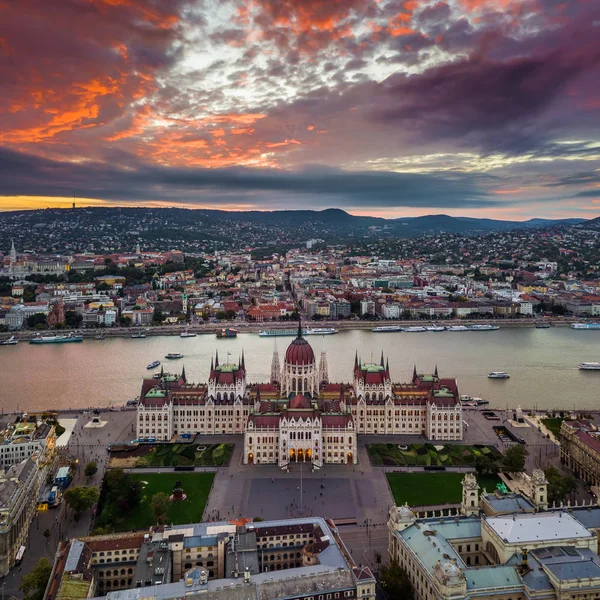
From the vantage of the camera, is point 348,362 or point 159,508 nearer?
point 159,508

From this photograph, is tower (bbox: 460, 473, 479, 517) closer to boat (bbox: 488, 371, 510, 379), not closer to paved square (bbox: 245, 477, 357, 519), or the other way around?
paved square (bbox: 245, 477, 357, 519)

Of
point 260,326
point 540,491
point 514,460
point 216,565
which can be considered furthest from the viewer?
point 260,326

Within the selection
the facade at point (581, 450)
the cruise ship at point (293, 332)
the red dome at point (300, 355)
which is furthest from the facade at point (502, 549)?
the cruise ship at point (293, 332)

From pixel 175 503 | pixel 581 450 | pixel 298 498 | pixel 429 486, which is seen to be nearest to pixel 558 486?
pixel 581 450

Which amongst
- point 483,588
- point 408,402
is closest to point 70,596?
point 483,588

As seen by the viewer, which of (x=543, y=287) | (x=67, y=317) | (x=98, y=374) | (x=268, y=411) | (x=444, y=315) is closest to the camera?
(x=268, y=411)

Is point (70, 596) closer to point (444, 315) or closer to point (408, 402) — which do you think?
point (408, 402)

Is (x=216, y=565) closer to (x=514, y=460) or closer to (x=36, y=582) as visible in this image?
(x=36, y=582)
